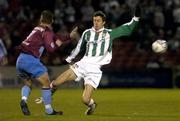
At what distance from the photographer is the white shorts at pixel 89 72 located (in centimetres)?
1331

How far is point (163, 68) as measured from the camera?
24.0m

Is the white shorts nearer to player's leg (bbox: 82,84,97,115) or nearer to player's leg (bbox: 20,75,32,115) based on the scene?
player's leg (bbox: 82,84,97,115)

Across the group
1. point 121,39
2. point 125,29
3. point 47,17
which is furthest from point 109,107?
point 121,39

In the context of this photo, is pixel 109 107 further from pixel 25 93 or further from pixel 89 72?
pixel 25 93

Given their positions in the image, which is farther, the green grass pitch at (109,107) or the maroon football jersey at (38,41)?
the maroon football jersey at (38,41)

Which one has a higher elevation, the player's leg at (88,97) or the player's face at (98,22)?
the player's face at (98,22)

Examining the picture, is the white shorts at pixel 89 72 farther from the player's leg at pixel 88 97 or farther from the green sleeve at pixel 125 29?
the green sleeve at pixel 125 29

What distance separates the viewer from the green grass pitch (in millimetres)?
12398

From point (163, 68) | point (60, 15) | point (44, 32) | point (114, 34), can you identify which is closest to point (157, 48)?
point (114, 34)

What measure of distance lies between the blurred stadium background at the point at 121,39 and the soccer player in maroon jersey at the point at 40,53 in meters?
10.5

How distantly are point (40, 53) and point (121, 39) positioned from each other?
12617mm

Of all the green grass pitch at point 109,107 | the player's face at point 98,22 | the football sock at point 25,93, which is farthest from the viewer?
the player's face at point 98,22

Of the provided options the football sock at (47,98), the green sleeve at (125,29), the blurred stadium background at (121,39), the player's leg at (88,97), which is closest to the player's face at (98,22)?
the green sleeve at (125,29)

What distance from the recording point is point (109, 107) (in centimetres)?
1581
